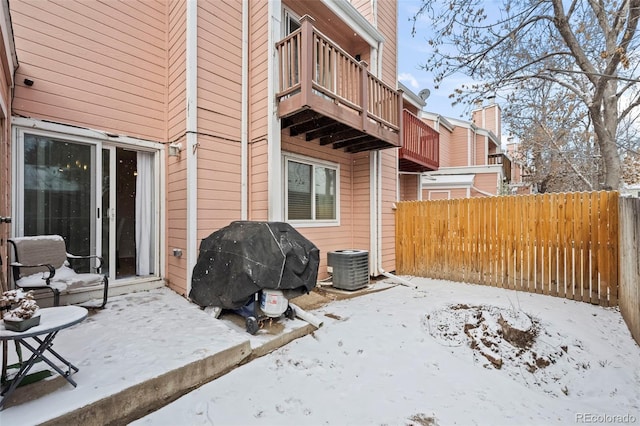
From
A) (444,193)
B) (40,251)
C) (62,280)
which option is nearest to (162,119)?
(40,251)

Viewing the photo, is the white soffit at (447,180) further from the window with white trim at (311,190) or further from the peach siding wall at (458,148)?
the window with white trim at (311,190)

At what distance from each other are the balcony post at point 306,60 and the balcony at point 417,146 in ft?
12.5

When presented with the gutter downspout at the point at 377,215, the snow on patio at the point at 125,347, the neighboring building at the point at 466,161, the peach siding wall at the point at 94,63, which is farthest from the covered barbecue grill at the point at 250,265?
the neighboring building at the point at 466,161

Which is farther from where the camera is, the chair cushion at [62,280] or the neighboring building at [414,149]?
the neighboring building at [414,149]

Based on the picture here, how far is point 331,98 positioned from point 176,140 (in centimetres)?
254

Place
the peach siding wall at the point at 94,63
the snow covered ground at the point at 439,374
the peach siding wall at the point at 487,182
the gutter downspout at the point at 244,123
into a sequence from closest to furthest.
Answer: the snow covered ground at the point at 439,374
the peach siding wall at the point at 94,63
the gutter downspout at the point at 244,123
the peach siding wall at the point at 487,182

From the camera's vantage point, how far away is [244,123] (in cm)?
492

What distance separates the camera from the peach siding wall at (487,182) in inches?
520

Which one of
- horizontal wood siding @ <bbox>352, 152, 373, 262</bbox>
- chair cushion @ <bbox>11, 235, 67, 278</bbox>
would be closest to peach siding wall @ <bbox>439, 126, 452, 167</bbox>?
horizontal wood siding @ <bbox>352, 152, 373, 262</bbox>

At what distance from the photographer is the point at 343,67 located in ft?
16.6

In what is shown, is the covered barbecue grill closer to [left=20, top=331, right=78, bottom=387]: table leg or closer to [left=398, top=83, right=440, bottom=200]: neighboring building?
[left=20, top=331, right=78, bottom=387]: table leg

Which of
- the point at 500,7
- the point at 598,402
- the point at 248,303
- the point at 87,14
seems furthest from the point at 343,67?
the point at 598,402

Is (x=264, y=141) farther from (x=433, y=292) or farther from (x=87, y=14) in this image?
(x=433, y=292)

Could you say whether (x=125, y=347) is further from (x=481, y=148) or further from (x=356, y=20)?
(x=481, y=148)
